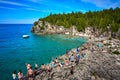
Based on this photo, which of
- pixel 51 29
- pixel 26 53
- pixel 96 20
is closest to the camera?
pixel 26 53

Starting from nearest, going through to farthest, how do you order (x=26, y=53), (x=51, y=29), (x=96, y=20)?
(x=26, y=53) → (x=96, y=20) → (x=51, y=29)

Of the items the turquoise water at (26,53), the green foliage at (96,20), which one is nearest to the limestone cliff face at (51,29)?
the green foliage at (96,20)

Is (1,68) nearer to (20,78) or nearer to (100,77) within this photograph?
(20,78)

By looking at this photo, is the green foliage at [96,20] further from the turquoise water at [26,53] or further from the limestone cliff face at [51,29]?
the turquoise water at [26,53]

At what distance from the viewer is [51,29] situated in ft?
418

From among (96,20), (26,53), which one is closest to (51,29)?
(96,20)

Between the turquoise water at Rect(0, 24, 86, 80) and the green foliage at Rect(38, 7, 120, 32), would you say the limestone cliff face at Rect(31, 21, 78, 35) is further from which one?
the turquoise water at Rect(0, 24, 86, 80)

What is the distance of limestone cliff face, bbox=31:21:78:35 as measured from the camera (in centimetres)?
11525

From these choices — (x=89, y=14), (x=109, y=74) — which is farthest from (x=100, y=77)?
(x=89, y=14)

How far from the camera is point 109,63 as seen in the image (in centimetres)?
3105

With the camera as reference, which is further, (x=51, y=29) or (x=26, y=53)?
(x=51, y=29)

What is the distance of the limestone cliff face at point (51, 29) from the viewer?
378 feet

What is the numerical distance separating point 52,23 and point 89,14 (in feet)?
106

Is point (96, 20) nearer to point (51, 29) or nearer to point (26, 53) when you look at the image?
point (51, 29)
